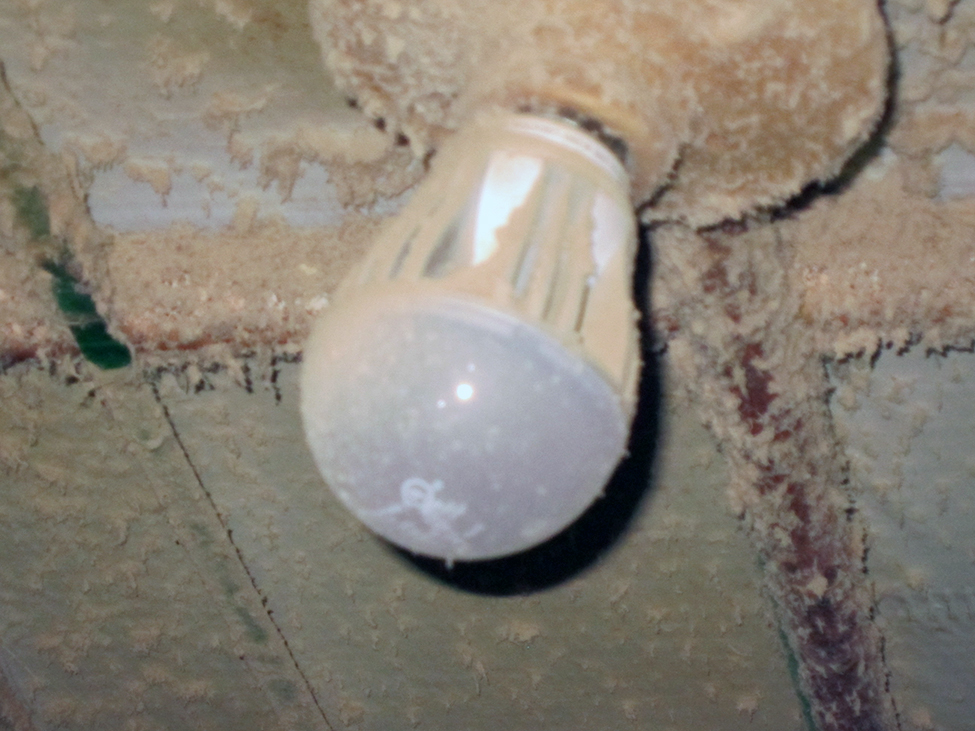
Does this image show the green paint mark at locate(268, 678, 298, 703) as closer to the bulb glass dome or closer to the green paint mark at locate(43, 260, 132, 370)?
the green paint mark at locate(43, 260, 132, 370)

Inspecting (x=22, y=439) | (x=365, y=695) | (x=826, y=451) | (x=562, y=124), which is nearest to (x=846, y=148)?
(x=562, y=124)

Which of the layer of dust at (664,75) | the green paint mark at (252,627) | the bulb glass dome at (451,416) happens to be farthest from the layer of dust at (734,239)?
the green paint mark at (252,627)

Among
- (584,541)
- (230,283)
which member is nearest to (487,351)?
(230,283)

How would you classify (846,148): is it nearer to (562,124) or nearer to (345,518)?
(562,124)

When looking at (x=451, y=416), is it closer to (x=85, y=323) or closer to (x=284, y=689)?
(x=85, y=323)

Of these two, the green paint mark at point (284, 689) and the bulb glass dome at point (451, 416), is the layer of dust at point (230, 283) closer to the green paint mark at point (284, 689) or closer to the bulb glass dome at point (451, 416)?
the bulb glass dome at point (451, 416)

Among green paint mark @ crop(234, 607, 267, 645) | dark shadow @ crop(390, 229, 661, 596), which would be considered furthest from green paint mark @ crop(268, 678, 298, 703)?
dark shadow @ crop(390, 229, 661, 596)
